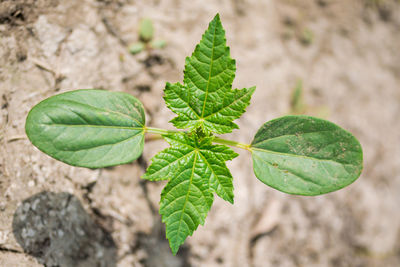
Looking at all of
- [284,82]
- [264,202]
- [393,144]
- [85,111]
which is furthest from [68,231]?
[393,144]

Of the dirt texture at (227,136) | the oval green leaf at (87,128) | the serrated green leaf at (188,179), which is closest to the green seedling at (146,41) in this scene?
the dirt texture at (227,136)

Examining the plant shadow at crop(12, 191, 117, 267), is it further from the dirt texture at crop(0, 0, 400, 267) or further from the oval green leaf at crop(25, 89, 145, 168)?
the oval green leaf at crop(25, 89, 145, 168)

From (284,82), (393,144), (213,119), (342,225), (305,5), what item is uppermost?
(305,5)

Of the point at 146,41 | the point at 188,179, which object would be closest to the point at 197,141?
the point at 188,179

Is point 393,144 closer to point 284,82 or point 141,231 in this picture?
point 284,82

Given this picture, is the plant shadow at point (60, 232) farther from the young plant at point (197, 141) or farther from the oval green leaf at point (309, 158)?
the oval green leaf at point (309, 158)

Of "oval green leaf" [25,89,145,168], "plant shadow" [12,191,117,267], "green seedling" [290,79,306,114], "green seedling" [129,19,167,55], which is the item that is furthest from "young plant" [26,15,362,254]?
"green seedling" [290,79,306,114]
